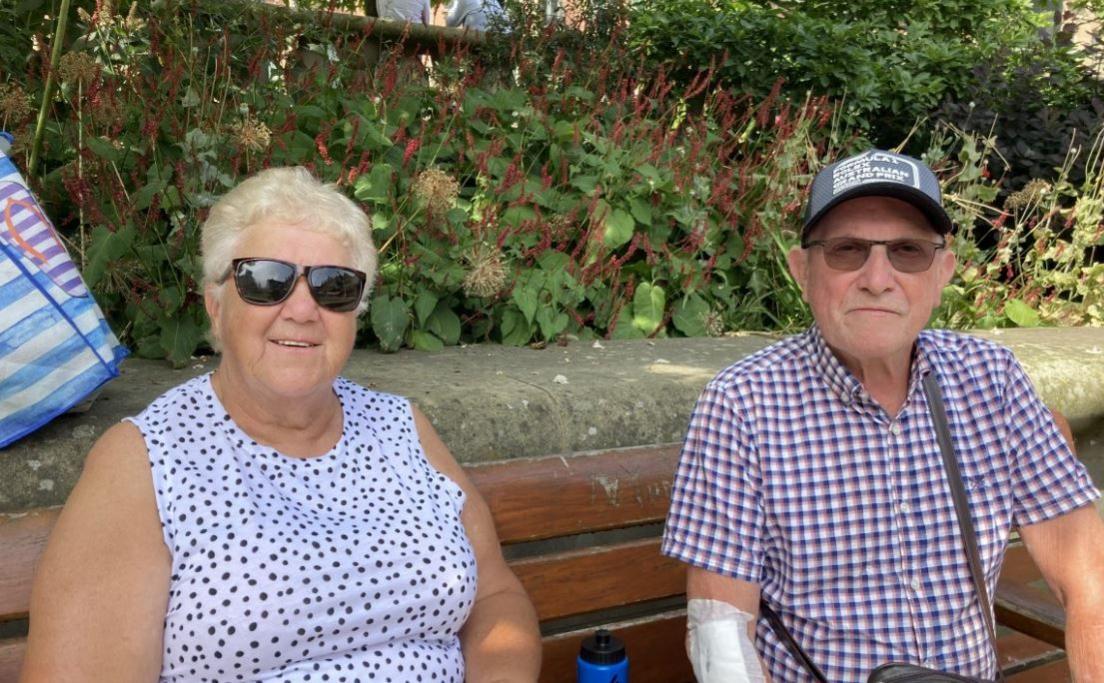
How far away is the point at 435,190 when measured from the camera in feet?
10.4

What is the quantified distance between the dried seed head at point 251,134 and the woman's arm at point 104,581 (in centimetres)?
132

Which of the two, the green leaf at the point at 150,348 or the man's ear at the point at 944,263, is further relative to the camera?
the green leaf at the point at 150,348

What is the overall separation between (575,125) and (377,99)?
73 centimetres

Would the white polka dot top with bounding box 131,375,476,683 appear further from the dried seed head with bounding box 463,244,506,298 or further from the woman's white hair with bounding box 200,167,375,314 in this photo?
the dried seed head with bounding box 463,244,506,298

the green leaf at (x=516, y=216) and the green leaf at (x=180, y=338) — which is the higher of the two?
the green leaf at (x=516, y=216)

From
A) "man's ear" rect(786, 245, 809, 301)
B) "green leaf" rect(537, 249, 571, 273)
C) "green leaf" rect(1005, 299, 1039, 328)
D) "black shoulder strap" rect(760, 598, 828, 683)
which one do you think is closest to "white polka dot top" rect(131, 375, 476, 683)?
"black shoulder strap" rect(760, 598, 828, 683)

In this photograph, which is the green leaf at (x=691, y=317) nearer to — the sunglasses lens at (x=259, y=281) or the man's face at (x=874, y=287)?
the man's face at (x=874, y=287)

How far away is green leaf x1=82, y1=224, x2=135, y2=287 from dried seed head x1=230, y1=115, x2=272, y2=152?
0.39 meters

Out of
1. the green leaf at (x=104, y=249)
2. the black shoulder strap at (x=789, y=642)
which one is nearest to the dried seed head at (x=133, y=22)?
the green leaf at (x=104, y=249)

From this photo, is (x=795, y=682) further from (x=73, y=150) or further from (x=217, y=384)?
(x=73, y=150)

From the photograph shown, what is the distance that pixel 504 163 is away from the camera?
374cm

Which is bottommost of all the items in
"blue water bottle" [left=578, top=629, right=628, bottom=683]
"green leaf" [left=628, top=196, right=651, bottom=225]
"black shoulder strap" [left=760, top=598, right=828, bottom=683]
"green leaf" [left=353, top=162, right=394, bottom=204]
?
"blue water bottle" [left=578, top=629, right=628, bottom=683]

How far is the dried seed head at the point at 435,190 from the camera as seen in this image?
316 cm

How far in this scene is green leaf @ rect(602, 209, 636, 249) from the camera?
12.3 feet
